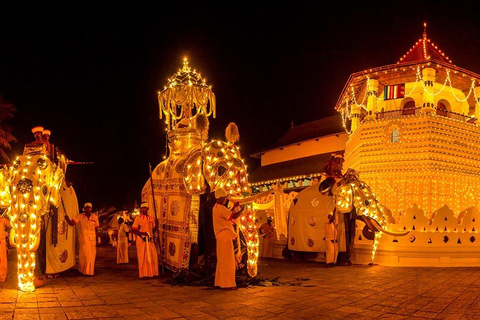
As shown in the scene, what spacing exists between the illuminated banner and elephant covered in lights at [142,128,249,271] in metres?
15.2

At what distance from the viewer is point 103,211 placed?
30.3m

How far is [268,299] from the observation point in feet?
22.4

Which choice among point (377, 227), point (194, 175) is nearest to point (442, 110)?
point (377, 227)

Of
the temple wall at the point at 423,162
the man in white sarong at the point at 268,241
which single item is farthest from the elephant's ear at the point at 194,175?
the temple wall at the point at 423,162

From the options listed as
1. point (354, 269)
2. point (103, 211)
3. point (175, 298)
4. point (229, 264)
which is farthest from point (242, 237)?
point (103, 211)

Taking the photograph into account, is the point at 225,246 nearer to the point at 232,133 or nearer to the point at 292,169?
the point at 232,133

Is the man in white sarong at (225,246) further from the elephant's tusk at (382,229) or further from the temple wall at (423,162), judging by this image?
the temple wall at (423,162)

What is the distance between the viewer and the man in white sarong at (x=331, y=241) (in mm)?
11688

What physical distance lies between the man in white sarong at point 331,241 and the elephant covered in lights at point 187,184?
12.1ft

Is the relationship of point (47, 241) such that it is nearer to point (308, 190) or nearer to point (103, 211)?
point (308, 190)

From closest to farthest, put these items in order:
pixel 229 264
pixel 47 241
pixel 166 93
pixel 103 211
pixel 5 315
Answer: pixel 5 315
pixel 229 264
pixel 47 241
pixel 166 93
pixel 103 211

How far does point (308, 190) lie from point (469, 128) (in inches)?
525

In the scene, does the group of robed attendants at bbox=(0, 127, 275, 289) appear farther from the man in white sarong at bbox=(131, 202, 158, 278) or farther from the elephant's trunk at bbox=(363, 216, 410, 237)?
the elephant's trunk at bbox=(363, 216, 410, 237)

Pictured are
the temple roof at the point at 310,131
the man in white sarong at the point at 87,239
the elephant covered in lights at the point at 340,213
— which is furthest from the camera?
the temple roof at the point at 310,131
